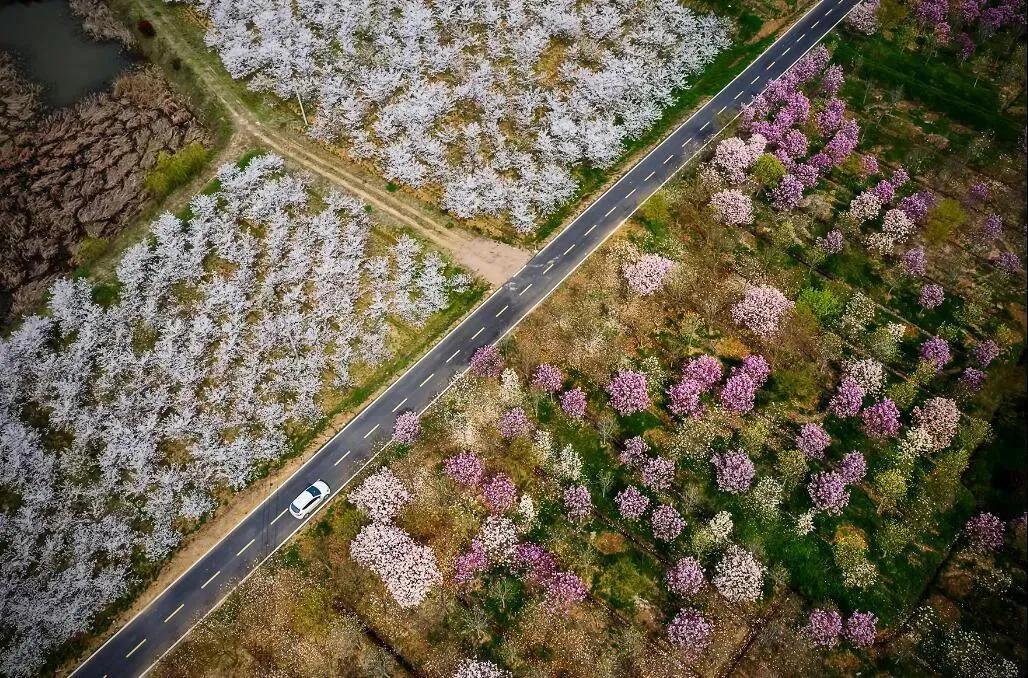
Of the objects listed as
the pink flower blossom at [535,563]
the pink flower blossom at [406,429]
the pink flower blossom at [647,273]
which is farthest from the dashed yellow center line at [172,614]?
the pink flower blossom at [647,273]

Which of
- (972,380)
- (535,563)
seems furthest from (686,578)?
(972,380)

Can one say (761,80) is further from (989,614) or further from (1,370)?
(1,370)

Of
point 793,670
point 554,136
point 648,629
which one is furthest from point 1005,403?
point 554,136

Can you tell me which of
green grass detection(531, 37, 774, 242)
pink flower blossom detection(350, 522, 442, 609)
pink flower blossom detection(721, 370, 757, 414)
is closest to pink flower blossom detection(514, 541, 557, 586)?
pink flower blossom detection(350, 522, 442, 609)

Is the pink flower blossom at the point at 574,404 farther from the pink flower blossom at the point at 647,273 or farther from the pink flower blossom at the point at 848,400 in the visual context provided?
the pink flower blossom at the point at 848,400

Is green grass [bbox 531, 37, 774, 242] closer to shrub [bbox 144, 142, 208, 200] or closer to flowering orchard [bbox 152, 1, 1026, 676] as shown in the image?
flowering orchard [bbox 152, 1, 1026, 676]

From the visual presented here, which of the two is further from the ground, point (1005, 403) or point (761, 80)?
point (761, 80)

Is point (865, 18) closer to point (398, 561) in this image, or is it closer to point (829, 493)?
point (829, 493)
